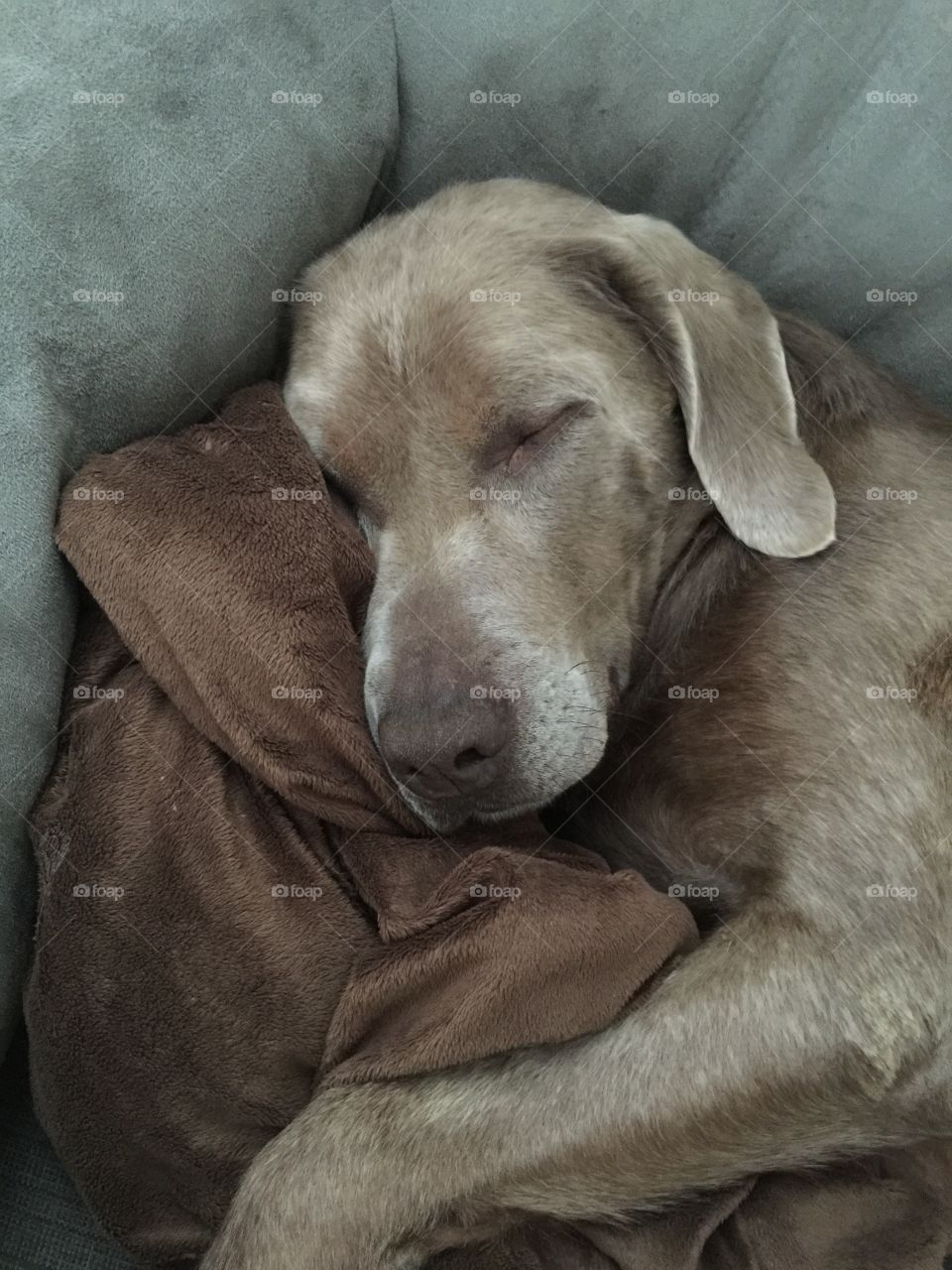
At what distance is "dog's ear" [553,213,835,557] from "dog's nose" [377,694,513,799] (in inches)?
22.8

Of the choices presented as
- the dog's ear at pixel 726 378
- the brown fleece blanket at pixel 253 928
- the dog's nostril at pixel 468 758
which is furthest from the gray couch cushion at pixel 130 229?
the dog's nostril at pixel 468 758

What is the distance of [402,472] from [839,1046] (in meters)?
1.17

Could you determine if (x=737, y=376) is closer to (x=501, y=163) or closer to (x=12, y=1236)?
(x=501, y=163)

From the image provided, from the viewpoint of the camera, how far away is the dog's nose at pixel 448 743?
1.68m

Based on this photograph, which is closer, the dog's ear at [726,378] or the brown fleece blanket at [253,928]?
the brown fleece blanket at [253,928]

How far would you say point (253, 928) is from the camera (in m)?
1.78

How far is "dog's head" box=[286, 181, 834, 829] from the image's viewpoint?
1788 millimetres

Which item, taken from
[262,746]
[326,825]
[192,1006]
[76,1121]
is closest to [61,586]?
[262,746]

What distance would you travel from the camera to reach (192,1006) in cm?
178

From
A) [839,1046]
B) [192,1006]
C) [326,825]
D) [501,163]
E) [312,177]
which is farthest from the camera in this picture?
[501,163]

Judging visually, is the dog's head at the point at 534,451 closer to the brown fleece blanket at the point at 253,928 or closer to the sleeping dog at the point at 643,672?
the sleeping dog at the point at 643,672

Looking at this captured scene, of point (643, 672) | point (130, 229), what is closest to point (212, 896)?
point (643, 672)

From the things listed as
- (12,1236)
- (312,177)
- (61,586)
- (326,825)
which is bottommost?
(12,1236)

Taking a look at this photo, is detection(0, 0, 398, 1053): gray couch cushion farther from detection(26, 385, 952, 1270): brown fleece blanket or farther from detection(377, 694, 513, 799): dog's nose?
detection(377, 694, 513, 799): dog's nose
